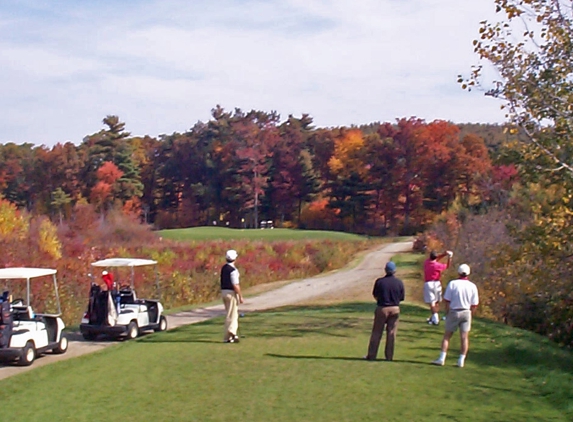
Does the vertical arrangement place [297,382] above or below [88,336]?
above

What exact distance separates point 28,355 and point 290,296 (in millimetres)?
A: 18115

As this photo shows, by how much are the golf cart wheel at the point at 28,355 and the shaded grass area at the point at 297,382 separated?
2.40ft

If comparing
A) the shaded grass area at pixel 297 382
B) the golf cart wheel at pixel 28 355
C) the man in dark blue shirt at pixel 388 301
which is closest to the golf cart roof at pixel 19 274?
the golf cart wheel at pixel 28 355

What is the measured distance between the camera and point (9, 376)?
14.5m

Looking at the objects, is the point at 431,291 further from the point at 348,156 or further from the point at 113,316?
the point at 348,156

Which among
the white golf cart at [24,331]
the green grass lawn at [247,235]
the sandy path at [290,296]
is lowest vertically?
the sandy path at [290,296]

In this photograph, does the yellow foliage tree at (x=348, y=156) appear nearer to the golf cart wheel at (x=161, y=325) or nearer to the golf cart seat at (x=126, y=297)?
the golf cart wheel at (x=161, y=325)

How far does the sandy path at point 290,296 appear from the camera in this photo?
17.7 meters

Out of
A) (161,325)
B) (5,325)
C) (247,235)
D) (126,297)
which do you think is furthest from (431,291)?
(247,235)

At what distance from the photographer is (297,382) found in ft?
40.6

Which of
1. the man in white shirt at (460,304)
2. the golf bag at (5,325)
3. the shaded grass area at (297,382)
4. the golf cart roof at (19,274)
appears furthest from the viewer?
the golf cart roof at (19,274)

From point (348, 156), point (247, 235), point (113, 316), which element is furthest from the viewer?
point (348, 156)

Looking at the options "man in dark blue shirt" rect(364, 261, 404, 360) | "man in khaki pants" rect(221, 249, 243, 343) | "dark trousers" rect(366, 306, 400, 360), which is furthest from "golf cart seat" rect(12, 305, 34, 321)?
"man in dark blue shirt" rect(364, 261, 404, 360)

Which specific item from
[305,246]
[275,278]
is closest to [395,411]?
[275,278]
